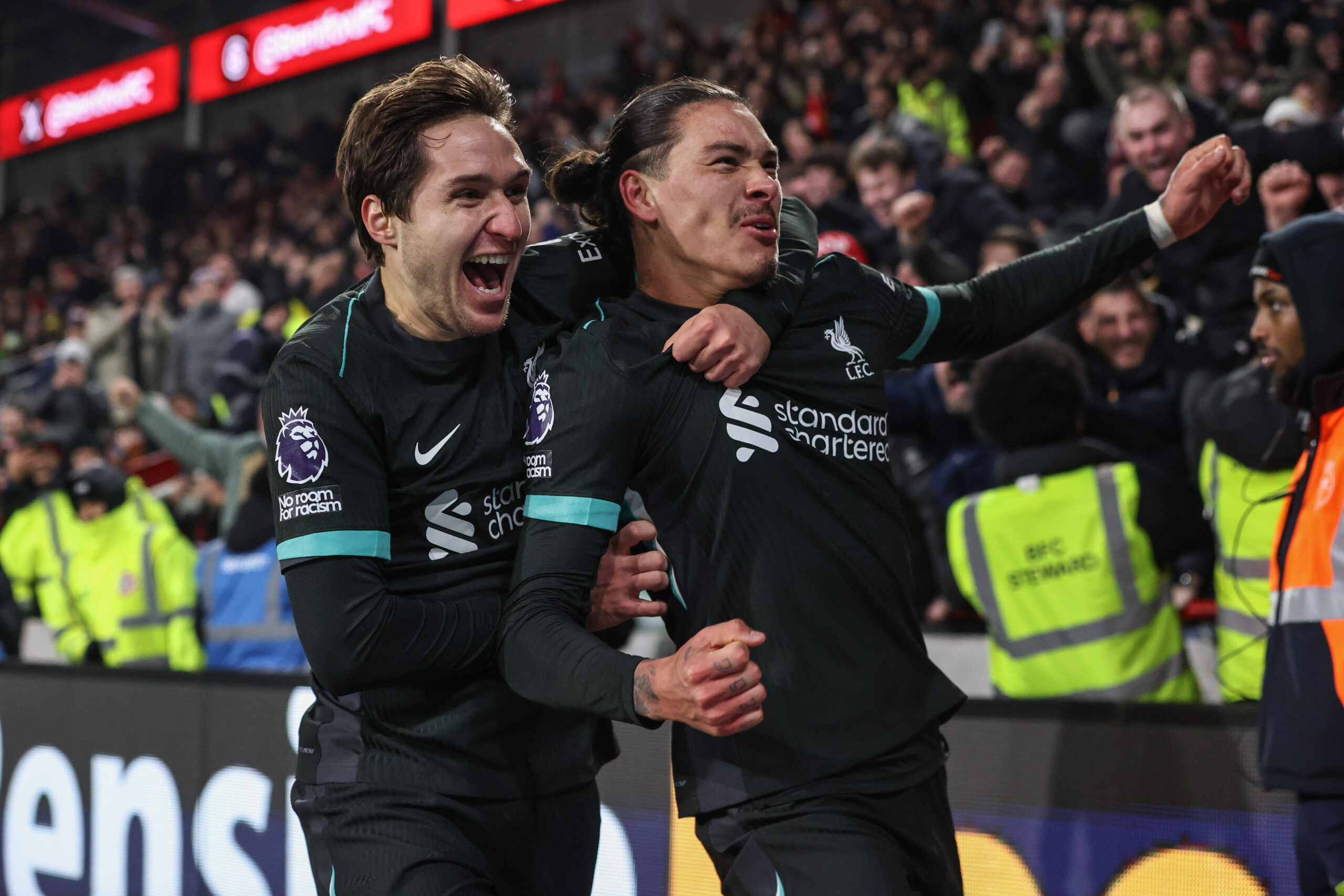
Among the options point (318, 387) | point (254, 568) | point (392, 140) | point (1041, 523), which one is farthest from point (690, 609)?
point (254, 568)

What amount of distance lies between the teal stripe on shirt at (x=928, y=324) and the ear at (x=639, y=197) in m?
0.54

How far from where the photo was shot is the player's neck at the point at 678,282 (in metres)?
2.34

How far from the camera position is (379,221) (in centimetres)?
233

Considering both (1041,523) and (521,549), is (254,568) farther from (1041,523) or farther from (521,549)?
(521,549)

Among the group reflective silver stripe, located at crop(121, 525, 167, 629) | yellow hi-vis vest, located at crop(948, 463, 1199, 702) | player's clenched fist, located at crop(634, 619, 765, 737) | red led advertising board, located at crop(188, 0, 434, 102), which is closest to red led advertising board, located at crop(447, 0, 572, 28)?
red led advertising board, located at crop(188, 0, 434, 102)

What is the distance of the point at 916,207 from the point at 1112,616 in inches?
91.4

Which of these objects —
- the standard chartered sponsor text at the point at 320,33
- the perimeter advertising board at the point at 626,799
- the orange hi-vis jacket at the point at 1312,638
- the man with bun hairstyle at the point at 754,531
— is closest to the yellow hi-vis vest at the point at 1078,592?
the perimeter advertising board at the point at 626,799

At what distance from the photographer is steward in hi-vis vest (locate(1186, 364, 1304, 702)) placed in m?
3.73

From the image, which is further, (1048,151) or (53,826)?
(1048,151)

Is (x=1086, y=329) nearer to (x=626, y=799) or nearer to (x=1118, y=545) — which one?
(x=1118, y=545)

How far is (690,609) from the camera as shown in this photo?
217cm

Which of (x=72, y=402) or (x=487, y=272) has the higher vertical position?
(x=72, y=402)

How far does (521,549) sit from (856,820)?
68 centimetres

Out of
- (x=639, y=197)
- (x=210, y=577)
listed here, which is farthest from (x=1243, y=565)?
(x=210, y=577)
